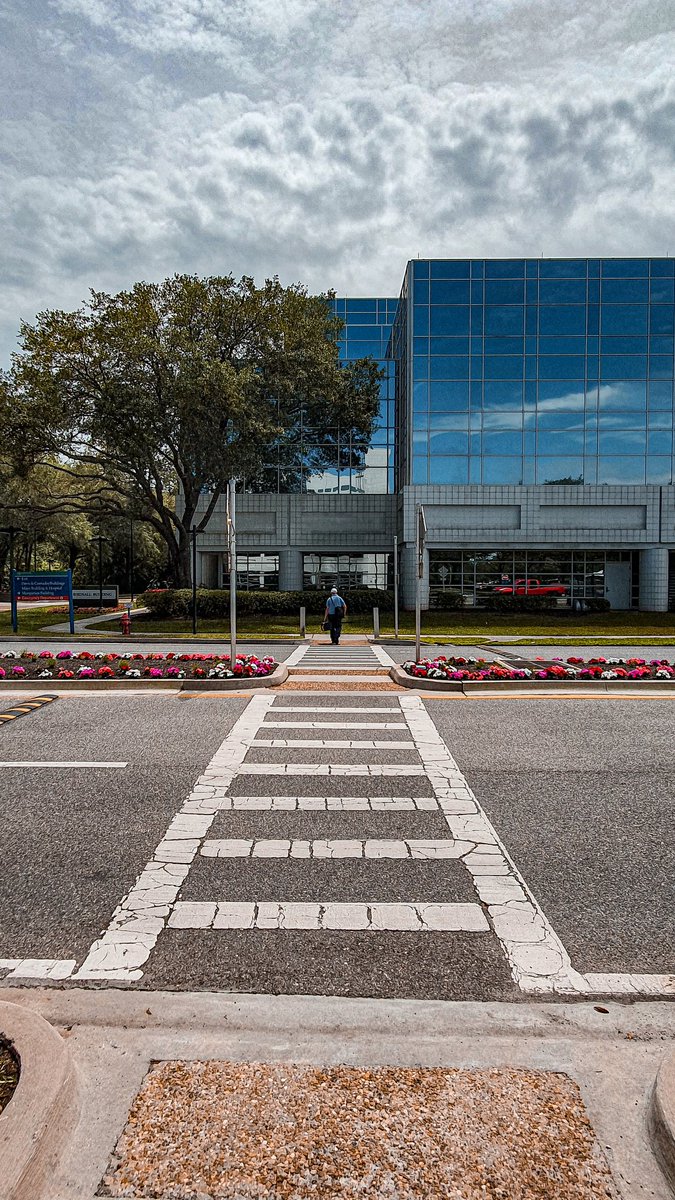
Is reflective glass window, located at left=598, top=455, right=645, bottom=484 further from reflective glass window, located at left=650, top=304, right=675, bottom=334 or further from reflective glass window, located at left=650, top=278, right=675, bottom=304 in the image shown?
reflective glass window, located at left=650, top=278, right=675, bottom=304

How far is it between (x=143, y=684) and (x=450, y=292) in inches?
1171

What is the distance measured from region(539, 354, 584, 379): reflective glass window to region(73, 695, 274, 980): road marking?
108 ft

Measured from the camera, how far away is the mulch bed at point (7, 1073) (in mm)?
2370

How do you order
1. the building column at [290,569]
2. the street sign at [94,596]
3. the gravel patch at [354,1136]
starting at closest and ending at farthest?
the gravel patch at [354,1136], the street sign at [94,596], the building column at [290,569]

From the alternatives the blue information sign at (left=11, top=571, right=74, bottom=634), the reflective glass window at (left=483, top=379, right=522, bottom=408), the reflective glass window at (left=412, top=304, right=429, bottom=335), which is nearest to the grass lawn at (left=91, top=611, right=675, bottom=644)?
the blue information sign at (left=11, top=571, right=74, bottom=634)

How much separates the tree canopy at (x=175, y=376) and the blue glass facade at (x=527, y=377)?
6765 millimetres

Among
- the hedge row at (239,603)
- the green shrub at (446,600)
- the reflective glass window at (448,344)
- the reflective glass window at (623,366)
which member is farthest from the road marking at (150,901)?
the reflective glass window at (623,366)

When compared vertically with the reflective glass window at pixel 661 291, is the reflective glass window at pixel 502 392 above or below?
below

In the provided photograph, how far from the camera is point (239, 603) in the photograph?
3022 cm

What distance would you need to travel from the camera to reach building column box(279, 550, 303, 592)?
131ft

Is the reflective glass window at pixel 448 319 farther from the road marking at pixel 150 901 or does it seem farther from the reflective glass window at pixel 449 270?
the road marking at pixel 150 901

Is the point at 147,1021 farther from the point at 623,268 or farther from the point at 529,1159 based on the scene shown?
the point at 623,268

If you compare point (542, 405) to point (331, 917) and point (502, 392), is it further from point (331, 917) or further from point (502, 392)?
point (331, 917)

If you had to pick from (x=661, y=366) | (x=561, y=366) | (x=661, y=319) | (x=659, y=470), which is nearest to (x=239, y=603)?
(x=561, y=366)
